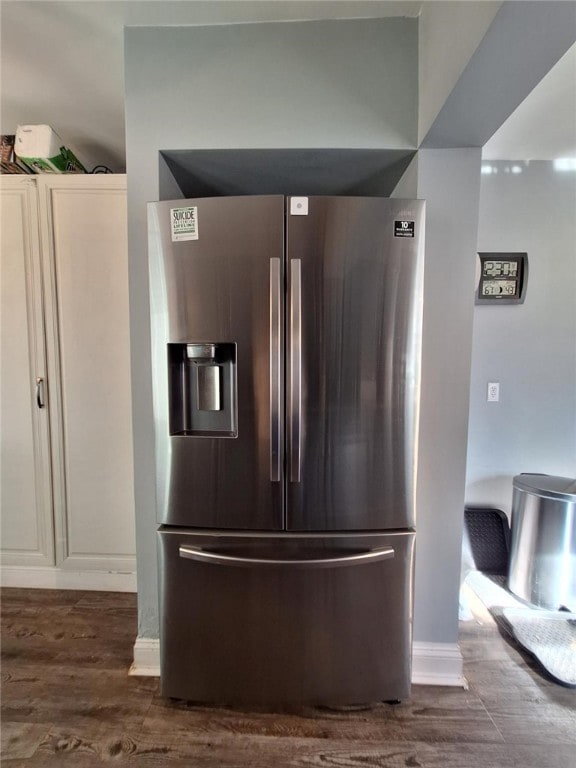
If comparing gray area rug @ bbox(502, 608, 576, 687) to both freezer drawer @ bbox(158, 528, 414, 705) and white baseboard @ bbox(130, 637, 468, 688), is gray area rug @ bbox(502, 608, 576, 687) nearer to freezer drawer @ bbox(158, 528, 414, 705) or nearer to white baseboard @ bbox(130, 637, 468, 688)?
white baseboard @ bbox(130, 637, 468, 688)

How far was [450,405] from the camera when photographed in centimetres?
133

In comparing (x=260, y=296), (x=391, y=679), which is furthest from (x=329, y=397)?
(x=391, y=679)

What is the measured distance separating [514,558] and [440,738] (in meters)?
1.03

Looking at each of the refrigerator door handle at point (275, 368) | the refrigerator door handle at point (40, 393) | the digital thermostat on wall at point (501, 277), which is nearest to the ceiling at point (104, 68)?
the digital thermostat on wall at point (501, 277)

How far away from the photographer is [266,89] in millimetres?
1260

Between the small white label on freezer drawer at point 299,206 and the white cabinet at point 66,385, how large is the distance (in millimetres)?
1070

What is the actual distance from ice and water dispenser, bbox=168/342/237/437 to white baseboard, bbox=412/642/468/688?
47.8 inches

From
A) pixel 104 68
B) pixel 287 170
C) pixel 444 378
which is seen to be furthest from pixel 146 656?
pixel 104 68

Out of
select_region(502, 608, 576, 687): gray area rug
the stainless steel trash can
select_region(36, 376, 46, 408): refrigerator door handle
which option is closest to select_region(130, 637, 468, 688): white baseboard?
select_region(502, 608, 576, 687): gray area rug

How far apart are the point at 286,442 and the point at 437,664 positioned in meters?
1.15

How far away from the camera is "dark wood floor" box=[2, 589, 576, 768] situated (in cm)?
111

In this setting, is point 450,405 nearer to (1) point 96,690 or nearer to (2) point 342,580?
(2) point 342,580

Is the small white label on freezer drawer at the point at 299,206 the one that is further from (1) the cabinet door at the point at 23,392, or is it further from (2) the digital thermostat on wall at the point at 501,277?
(1) the cabinet door at the point at 23,392

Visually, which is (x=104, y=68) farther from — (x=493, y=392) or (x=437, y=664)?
(x=437, y=664)
